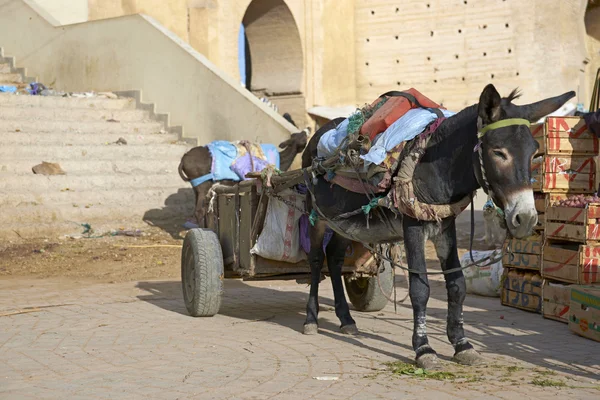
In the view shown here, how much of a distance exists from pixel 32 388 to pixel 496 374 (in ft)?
9.04

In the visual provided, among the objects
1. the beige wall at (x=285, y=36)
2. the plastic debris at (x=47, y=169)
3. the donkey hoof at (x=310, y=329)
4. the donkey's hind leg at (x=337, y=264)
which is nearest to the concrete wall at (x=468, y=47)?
the beige wall at (x=285, y=36)

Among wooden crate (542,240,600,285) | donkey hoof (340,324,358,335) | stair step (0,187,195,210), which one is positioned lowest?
donkey hoof (340,324,358,335)

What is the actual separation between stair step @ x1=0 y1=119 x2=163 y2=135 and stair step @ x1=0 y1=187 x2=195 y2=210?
1.70m

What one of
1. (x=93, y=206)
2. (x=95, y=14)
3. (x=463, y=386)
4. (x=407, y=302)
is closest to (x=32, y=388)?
(x=463, y=386)

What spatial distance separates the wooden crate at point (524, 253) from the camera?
24.9ft

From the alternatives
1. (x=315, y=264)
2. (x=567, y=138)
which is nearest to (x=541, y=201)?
(x=567, y=138)

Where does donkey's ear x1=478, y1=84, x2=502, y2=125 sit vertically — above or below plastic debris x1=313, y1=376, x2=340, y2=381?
above

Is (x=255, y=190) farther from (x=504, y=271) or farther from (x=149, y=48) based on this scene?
(x=149, y=48)

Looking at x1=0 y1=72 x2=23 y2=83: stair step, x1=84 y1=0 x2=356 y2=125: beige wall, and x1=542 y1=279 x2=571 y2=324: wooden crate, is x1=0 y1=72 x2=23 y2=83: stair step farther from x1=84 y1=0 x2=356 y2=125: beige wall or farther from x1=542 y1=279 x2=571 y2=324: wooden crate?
x1=542 y1=279 x2=571 y2=324: wooden crate

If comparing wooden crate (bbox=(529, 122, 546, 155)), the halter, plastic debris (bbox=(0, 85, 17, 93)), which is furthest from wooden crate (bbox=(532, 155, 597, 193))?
plastic debris (bbox=(0, 85, 17, 93))

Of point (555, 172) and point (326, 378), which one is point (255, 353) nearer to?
point (326, 378)

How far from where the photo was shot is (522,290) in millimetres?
7715

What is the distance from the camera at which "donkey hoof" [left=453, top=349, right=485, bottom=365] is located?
5254mm

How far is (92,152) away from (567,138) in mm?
8715
